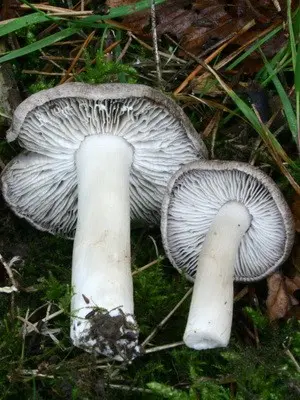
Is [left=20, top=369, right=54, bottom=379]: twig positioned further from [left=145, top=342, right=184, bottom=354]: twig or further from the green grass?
[left=145, top=342, right=184, bottom=354]: twig

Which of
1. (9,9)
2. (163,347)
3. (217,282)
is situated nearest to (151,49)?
(9,9)

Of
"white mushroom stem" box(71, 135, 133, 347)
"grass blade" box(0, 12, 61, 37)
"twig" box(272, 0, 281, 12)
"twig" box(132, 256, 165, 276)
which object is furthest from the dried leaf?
"twig" box(132, 256, 165, 276)

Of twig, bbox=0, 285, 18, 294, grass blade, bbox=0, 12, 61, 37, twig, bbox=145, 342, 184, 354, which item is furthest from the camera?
grass blade, bbox=0, 12, 61, 37

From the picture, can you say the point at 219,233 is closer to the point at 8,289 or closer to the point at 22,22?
the point at 8,289

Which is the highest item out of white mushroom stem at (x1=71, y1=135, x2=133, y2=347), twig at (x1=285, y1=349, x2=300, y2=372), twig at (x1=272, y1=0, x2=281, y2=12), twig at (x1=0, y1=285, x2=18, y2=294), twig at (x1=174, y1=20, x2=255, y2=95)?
twig at (x1=272, y1=0, x2=281, y2=12)

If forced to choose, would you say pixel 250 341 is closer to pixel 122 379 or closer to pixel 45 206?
pixel 122 379

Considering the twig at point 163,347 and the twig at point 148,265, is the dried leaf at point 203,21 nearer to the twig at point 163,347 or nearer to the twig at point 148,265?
the twig at point 148,265

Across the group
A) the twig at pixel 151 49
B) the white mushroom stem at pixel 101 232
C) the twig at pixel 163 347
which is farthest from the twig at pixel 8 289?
the twig at pixel 151 49
